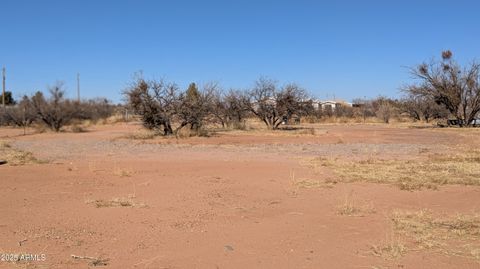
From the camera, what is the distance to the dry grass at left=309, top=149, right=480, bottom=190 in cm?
1239

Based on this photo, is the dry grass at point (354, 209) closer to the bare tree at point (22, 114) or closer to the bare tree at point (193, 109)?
the bare tree at point (193, 109)

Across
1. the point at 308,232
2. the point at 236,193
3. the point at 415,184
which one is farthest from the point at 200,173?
the point at 308,232

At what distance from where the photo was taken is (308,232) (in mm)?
7512

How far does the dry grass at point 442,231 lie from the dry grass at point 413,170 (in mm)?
3058

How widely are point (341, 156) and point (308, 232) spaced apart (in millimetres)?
11958

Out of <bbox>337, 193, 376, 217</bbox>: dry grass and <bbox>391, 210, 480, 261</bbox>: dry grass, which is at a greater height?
<bbox>337, 193, 376, 217</bbox>: dry grass

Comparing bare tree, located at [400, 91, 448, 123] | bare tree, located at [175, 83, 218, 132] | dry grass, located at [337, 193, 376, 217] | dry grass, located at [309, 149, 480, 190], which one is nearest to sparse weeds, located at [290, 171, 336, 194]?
dry grass, located at [309, 149, 480, 190]

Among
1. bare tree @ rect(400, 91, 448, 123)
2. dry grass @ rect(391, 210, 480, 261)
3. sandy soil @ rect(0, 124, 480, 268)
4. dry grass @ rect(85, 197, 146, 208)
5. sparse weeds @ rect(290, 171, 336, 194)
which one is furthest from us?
bare tree @ rect(400, 91, 448, 123)

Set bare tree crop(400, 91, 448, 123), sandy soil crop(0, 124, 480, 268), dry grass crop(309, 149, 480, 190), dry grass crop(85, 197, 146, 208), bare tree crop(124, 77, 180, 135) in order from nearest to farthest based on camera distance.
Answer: sandy soil crop(0, 124, 480, 268) < dry grass crop(85, 197, 146, 208) < dry grass crop(309, 149, 480, 190) < bare tree crop(124, 77, 180, 135) < bare tree crop(400, 91, 448, 123)

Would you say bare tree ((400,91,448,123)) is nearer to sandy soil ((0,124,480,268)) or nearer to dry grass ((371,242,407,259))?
sandy soil ((0,124,480,268))

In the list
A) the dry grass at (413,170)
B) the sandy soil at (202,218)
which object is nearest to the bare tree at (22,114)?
the sandy soil at (202,218)

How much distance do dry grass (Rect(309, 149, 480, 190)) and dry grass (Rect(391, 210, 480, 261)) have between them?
3058 millimetres

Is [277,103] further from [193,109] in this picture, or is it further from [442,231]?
[442,231]

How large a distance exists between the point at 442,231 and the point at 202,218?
12.1 ft
